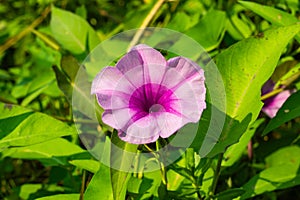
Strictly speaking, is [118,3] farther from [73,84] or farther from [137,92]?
[137,92]

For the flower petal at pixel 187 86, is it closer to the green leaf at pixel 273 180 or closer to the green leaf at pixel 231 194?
the green leaf at pixel 231 194

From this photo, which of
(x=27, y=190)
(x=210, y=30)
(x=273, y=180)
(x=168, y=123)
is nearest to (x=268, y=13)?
(x=210, y=30)

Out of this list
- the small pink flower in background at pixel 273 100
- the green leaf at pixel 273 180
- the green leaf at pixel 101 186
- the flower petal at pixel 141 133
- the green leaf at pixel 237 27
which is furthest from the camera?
the green leaf at pixel 237 27

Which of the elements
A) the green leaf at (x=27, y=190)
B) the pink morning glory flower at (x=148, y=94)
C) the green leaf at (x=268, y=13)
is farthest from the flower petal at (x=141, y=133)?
the green leaf at (x=27, y=190)

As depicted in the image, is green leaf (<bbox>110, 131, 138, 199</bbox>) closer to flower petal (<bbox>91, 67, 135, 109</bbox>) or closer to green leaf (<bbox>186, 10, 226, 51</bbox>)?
flower petal (<bbox>91, 67, 135, 109</bbox>)

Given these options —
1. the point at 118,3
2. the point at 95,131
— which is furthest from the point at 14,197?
the point at 118,3

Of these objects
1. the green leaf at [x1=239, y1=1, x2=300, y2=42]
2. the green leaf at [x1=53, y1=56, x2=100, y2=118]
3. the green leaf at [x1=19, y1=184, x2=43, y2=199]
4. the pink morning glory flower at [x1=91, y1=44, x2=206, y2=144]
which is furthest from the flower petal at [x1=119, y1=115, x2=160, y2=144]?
the green leaf at [x1=19, y1=184, x2=43, y2=199]
